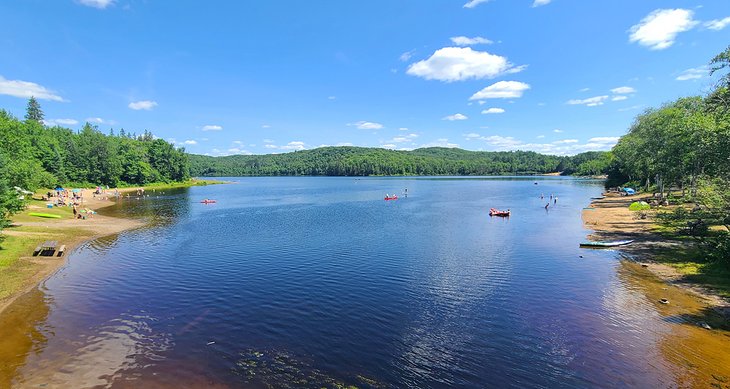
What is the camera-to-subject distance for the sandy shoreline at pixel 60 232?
23.4m

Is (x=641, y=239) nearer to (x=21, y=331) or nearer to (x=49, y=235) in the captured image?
(x=21, y=331)


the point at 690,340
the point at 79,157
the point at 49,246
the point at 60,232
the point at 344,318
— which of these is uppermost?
the point at 79,157

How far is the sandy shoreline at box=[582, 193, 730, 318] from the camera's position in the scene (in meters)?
20.7

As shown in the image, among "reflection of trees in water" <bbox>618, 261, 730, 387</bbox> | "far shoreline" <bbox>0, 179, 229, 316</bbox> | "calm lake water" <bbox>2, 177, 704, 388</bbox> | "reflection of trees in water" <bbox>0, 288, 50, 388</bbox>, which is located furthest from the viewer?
"far shoreline" <bbox>0, 179, 229, 316</bbox>

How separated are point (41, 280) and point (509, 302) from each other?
97.4ft

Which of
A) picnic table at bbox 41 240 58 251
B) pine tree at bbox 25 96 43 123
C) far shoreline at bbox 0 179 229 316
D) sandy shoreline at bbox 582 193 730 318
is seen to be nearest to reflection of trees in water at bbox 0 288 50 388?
far shoreline at bbox 0 179 229 316

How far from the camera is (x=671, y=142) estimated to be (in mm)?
43031

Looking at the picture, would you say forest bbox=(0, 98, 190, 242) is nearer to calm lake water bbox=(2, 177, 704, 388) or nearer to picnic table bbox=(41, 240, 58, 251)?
picnic table bbox=(41, 240, 58, 251)

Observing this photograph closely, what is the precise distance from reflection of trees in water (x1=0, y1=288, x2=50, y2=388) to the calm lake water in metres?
0.24

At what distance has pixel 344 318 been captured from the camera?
18516 millimetres

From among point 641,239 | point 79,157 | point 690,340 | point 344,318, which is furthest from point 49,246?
point 79,157

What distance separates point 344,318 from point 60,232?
123 feet

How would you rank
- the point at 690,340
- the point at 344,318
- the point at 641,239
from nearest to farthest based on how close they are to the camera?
the point at 690,340
the point at 344,318
the point at 641,239

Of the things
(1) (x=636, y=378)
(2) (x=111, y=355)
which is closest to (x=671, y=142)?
(1) (x=636, y=378)
